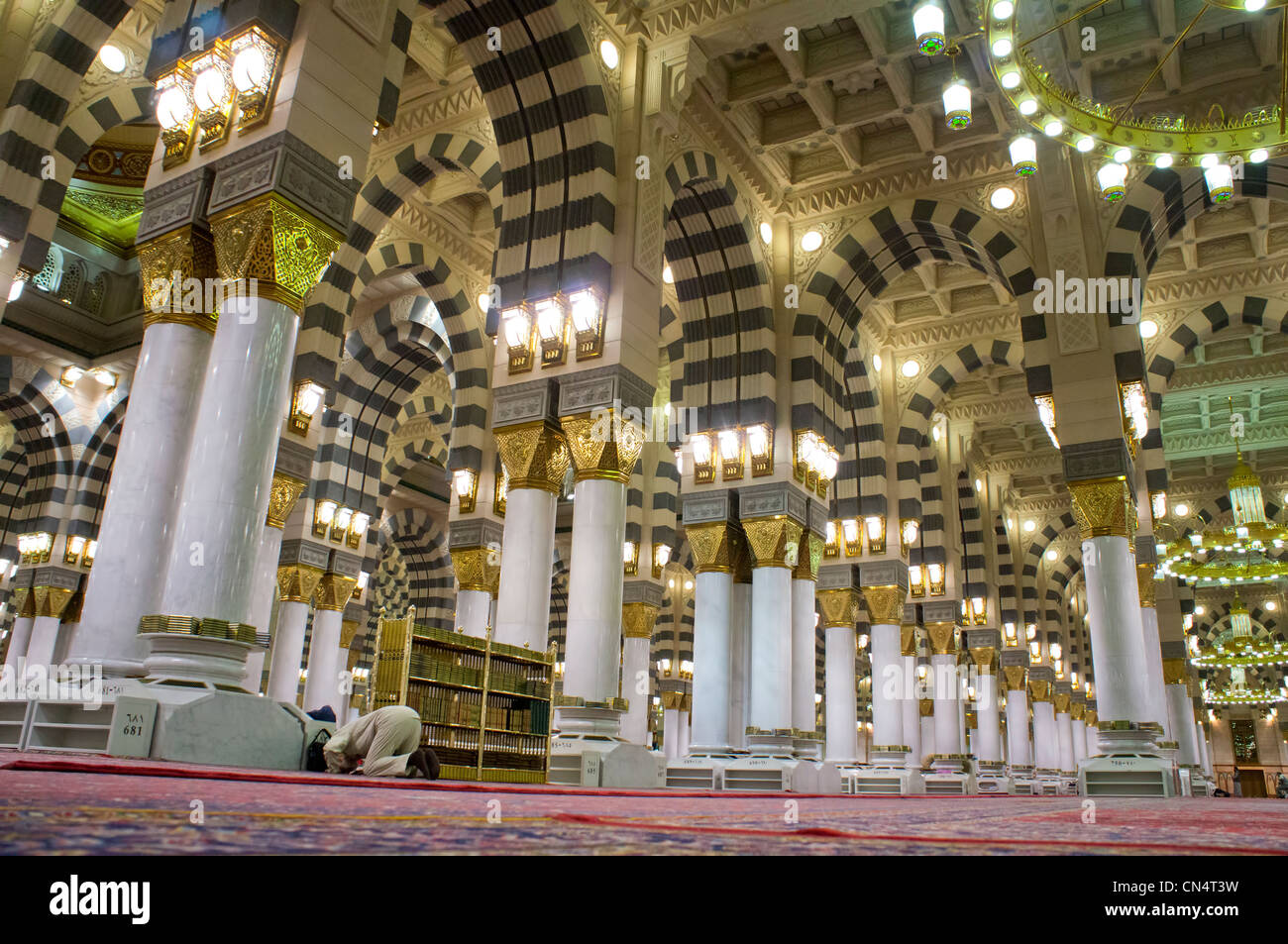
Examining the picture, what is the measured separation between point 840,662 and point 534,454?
6.49 m

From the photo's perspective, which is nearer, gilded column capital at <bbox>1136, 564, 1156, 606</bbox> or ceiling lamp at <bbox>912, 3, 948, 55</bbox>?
ceiling lamp at <bbox>912, 3, 948, 55</bbox>

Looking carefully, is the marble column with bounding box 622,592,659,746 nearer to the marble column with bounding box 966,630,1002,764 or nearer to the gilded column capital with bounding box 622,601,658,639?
the gilded column capital with bounding box 622,601,658,639

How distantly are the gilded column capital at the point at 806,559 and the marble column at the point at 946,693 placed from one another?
4.63 metres

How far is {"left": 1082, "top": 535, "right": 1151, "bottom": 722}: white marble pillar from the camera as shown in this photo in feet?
30.4

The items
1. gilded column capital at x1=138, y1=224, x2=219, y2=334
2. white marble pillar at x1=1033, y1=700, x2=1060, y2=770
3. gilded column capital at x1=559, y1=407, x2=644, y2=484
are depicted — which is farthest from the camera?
white marble pillar at x1=1033, y1=700, x2=1060, y2=770

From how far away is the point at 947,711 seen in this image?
47.6 ft

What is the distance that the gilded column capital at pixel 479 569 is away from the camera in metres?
11.3

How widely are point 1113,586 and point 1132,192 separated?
4.65 meters

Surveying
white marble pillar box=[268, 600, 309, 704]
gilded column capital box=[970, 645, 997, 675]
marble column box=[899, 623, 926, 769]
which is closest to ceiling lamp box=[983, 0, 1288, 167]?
marble column box=[899, 623, 926, 769]

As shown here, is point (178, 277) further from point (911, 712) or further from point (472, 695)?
point (911, 712)

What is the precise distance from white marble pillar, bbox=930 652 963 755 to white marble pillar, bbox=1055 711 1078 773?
24.6ft

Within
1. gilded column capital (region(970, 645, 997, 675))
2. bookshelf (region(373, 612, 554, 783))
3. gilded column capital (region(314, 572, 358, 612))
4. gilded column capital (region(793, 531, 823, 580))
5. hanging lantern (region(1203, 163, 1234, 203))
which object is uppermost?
hanging lantern (region(1203, 163, 1234, 203))

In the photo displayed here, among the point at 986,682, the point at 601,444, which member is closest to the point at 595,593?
the point at 601,444
